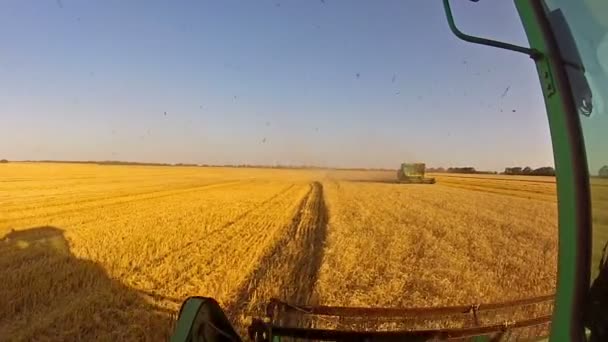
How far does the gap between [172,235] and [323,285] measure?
5382mm

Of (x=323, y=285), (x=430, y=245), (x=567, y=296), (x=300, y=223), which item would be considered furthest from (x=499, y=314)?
(x=300, y=223)

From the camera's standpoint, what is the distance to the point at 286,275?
718 cm

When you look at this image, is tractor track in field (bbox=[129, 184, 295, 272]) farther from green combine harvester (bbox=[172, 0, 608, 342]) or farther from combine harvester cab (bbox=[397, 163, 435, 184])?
combine harvester cab (bbox=[397, 163, 435, 184])

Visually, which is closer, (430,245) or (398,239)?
(430,245)

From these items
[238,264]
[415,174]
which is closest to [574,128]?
[238,264]

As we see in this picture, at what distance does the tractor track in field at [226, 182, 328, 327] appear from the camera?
5.82 metres

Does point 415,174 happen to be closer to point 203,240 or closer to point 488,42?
point 203,240

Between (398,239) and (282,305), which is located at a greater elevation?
→ (282,305)

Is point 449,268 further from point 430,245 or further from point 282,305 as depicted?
point 282,305

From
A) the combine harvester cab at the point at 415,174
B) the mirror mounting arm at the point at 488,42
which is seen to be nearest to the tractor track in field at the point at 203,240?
the mirror mounting arm at the point at 488,42

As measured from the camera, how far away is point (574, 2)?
121 cm

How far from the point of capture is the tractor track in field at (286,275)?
5.82 meters

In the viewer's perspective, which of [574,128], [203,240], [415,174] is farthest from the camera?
Result: [415,174]

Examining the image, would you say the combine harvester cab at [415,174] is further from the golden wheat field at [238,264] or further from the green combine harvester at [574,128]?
the green combine harvester at [574,128]
